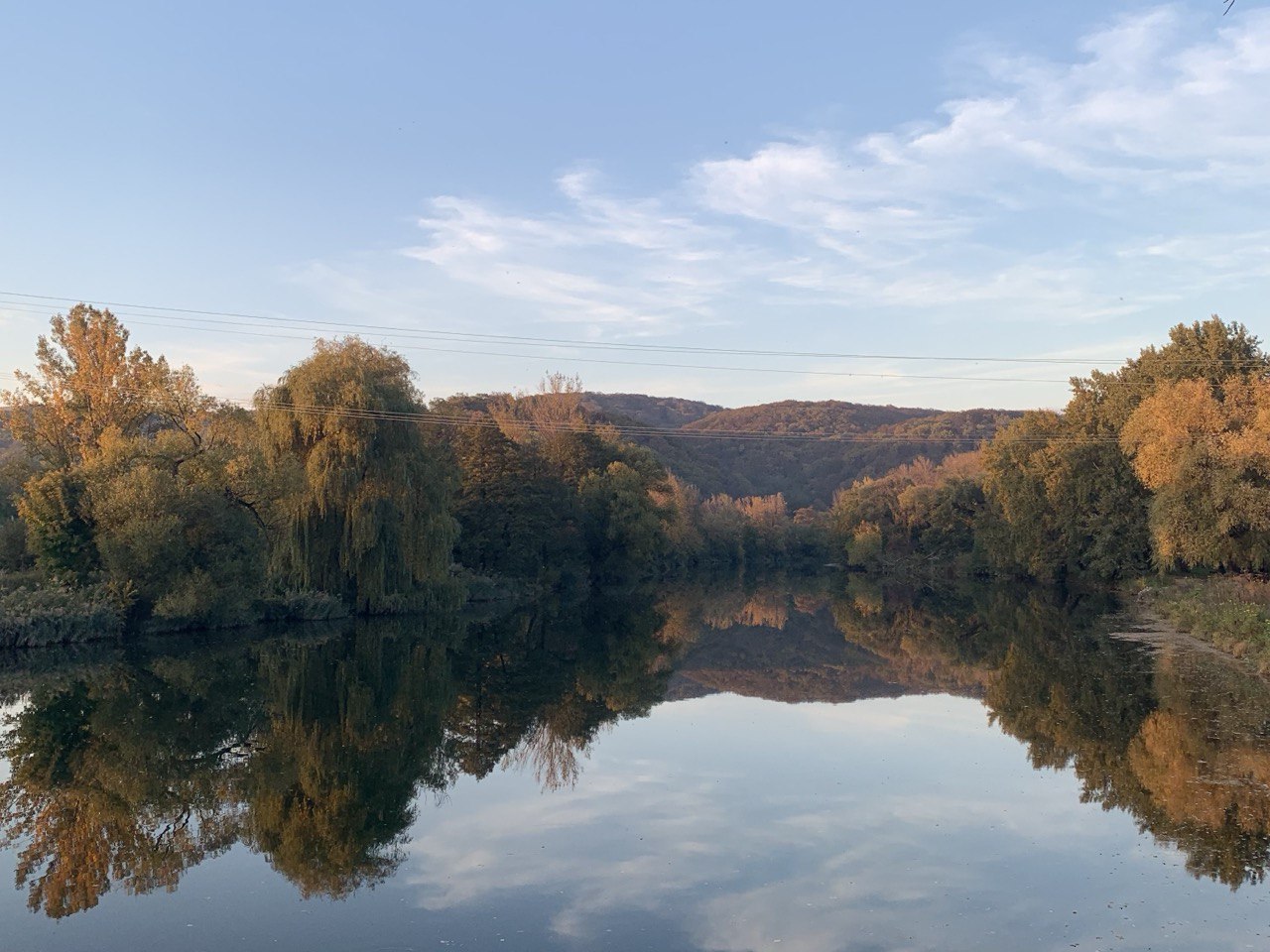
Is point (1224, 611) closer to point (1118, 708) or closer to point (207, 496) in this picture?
point (1118, 708)

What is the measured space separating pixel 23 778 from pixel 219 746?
247 centimetres

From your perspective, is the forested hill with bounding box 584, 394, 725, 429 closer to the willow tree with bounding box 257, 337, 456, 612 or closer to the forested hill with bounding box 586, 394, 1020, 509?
the forested hill with bounding box 586, 394, 1020, 509

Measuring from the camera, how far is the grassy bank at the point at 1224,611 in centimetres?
2234

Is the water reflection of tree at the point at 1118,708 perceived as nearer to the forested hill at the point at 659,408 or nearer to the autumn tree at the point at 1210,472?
the autumn tree at the point at 1210,472

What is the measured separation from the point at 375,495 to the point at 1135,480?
31936mm

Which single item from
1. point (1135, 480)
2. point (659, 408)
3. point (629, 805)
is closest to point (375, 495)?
point (629, 805)

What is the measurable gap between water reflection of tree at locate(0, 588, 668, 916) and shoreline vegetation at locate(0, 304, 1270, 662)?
3689 millimetres

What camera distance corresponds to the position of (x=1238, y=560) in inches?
1423

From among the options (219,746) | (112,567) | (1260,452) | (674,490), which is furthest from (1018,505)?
(219,746)

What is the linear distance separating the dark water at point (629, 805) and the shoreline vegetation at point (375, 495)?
16.5 feet

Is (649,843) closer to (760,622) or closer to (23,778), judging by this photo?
(23,778)

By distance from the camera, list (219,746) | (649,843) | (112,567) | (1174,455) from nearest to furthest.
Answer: (649,843) < (219,746) < (112,567) < (1174,455)

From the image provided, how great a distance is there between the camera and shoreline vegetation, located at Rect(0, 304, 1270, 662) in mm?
27922

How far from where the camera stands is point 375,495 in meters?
33.5
